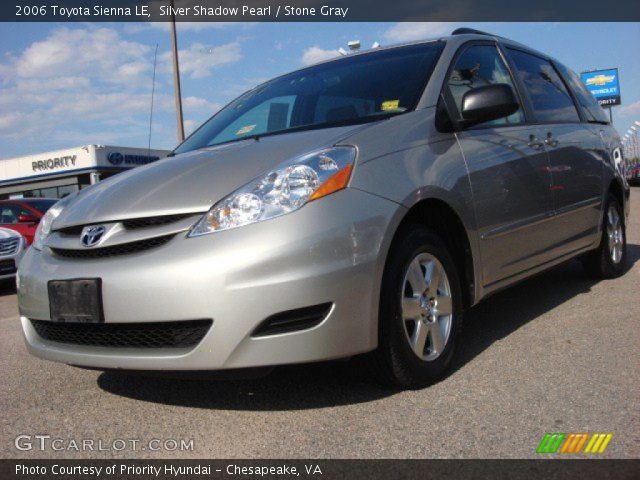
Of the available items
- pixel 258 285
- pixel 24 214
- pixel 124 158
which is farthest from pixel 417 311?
pixel 124 158

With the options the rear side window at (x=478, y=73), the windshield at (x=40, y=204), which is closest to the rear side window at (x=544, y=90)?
the rear side window at (x=478, y=73)

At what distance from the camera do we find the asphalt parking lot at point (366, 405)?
91.2 inches

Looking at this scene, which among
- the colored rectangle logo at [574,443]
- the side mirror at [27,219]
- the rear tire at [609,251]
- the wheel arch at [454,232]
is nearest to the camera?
the colored rectangle logo at [574,443]

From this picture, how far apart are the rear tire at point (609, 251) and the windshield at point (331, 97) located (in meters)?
2.45

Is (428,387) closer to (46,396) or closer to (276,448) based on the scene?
(276,448)

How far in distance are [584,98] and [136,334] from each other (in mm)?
4360

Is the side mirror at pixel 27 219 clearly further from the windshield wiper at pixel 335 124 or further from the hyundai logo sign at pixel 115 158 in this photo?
the hyundai logo sign at pixel 115 158

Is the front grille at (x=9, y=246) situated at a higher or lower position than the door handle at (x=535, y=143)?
lower

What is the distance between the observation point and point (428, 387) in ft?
9.41

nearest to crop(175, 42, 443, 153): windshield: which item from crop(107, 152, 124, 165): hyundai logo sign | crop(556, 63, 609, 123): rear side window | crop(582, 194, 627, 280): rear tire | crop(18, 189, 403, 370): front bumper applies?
crop(18, 189, 403, 370): front bumper

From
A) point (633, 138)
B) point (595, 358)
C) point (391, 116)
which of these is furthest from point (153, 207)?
point (633, 138)

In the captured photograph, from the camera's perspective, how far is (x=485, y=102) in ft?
10.4

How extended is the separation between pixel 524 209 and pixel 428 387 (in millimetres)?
1386

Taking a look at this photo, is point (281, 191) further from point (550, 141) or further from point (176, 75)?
point (176, 75)
